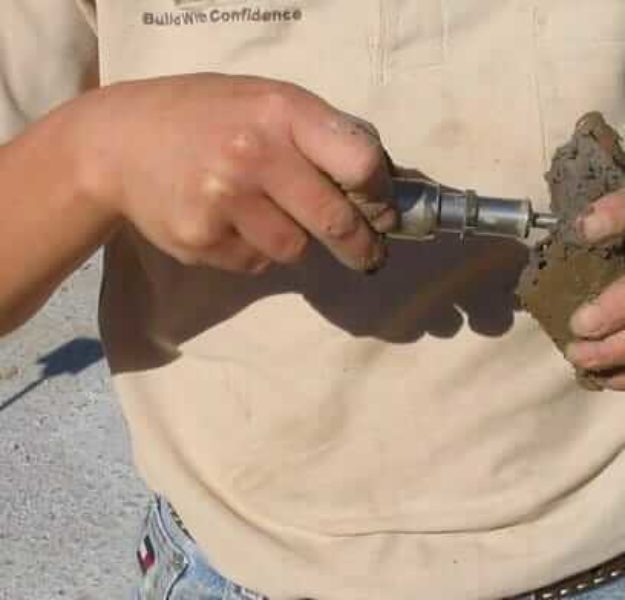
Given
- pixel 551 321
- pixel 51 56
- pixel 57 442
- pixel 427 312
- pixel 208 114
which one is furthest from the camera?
pixel 57 442

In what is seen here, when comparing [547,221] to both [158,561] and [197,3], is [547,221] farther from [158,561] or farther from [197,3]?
[158,561]

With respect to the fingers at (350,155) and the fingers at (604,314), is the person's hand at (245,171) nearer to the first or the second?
the fingers at (350,155)

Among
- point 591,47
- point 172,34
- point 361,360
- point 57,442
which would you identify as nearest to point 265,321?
point 361,360

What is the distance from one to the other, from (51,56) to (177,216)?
42 cm

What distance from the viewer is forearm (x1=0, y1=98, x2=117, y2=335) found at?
4.21 feet

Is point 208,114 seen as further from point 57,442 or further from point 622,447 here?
point 57,442

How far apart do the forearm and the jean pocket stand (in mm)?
337

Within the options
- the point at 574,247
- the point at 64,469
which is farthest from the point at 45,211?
the point at 64,469

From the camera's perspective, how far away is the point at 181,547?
161cm

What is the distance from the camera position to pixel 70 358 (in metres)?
3.57

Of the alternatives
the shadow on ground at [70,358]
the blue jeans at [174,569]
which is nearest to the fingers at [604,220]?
the blue jeans at [174,569]

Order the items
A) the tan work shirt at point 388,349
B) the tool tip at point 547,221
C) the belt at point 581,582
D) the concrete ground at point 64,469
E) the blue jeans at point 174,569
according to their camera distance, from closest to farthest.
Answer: the tool tip at point 547,221
the tan work shirt at point 388,349
the belt at point 581,582
the blue jeans at point 174,569
the concrete ground at point 64,469

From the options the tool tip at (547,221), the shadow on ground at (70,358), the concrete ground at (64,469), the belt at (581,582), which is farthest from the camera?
the shadow on ground at (70,358)

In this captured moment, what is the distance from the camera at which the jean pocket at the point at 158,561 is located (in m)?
1.62
